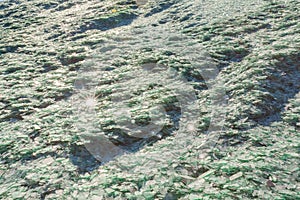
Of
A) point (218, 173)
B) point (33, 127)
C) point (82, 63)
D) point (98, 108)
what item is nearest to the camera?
point (218, 173)

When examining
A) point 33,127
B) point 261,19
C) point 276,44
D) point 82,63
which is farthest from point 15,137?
point 261,19

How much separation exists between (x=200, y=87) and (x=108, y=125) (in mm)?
2694

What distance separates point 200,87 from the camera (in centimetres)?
758

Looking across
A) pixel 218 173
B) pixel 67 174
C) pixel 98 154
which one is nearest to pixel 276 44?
pixel 218 173

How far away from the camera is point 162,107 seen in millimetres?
6805

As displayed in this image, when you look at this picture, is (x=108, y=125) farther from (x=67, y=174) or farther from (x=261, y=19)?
(x=261, y=19)

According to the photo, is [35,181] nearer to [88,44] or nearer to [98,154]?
[98,154]

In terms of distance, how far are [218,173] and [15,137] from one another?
4.24 metres

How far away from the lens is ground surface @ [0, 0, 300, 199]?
475 cm

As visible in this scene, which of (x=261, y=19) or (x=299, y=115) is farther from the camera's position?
(x=261, y=19)

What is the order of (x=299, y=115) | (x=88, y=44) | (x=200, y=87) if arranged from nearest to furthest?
1. (x=299, y=115)
2. (x=200, y=87)
3. (x=88, y=44)

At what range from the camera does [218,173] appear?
4.80 meters

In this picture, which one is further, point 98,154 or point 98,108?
point 98,108

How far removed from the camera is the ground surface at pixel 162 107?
475 centimetres
